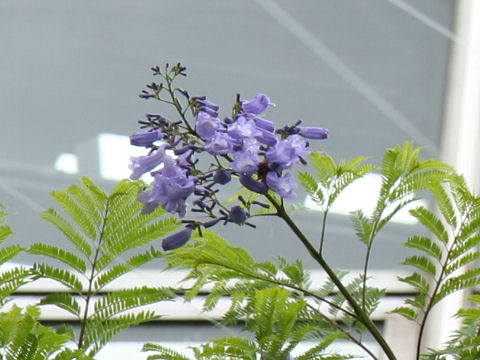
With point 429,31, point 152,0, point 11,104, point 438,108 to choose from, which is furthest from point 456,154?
point 11,104

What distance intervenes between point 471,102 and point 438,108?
11 centimetres

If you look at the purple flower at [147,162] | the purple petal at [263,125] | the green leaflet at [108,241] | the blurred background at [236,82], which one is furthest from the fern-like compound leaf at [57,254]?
the blurred background at [236,82]

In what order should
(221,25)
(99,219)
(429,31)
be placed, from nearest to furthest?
(99,219), (221,25), (429,31)

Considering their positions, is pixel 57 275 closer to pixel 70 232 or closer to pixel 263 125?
pixel 70 232

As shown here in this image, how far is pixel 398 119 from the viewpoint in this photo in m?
3.52

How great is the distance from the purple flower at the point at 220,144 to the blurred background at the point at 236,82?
6.38 feet

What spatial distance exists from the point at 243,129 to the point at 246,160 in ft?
0.12

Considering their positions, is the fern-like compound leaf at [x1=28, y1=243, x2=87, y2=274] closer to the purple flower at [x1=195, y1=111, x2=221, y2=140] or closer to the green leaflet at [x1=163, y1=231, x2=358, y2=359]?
the green leaflet at [x1=163, y1=231, x2=358, y2=359]

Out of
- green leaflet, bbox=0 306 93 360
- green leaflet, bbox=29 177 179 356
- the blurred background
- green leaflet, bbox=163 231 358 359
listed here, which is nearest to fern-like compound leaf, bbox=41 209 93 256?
green leaflet, bbox=29 177 179 356

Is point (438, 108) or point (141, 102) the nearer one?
point (141, 102)

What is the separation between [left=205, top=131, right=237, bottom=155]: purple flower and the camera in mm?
1086

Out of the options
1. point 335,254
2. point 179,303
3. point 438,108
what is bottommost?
point 179,303

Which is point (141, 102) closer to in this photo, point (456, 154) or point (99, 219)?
point (456, 154)

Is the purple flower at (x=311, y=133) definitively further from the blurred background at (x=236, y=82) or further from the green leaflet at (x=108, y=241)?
the blurred background at (x=236, y=82)
